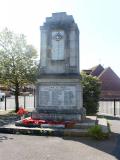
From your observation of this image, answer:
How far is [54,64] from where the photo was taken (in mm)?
16875

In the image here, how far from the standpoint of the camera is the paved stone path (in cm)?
952

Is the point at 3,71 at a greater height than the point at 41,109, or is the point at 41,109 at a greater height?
the point at 3,71

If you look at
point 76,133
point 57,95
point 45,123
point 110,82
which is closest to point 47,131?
point 76,133

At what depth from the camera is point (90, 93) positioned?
75.6 feet

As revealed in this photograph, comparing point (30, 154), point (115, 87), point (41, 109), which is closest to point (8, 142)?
point (30, 154)

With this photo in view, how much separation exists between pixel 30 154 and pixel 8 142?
2044 millimetres

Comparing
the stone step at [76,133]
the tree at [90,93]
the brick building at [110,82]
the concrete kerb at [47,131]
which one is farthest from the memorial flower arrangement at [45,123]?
the brick building at [110,82]

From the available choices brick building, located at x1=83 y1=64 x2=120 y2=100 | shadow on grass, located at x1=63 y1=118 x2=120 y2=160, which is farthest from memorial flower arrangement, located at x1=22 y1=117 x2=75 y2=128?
brick building, located at x1=83 y1=64 x2=120 y2=100

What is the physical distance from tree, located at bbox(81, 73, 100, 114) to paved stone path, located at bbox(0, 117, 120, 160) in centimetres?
983

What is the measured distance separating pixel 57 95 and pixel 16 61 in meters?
7.41

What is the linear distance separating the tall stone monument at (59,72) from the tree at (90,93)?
20.6 feet

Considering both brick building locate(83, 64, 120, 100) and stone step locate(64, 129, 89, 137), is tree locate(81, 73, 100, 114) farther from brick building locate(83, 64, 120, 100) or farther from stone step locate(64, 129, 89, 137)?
brick building locate(83, 64, 120, 100)

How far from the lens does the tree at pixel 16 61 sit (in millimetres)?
22734

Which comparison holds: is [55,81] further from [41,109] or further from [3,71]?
[3,71]
